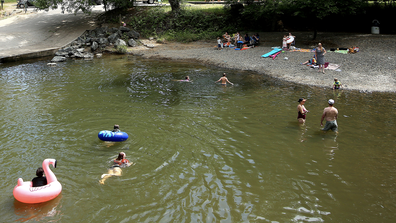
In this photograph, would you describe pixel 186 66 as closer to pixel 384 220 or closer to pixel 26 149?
pixel 26 149

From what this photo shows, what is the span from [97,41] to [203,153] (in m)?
27.6

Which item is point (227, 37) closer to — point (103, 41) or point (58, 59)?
point (103, 41)

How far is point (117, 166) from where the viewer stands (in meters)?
9.24

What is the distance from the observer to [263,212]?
740 centimetres

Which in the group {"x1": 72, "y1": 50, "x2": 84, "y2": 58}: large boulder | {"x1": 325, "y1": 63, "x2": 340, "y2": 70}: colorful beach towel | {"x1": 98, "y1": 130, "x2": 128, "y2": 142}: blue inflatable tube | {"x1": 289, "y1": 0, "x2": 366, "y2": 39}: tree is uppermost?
{"x1": 289, "y1": 0, "x2": 366, "y2": 39}: tree

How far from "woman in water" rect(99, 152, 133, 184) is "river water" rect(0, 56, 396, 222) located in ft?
0.68

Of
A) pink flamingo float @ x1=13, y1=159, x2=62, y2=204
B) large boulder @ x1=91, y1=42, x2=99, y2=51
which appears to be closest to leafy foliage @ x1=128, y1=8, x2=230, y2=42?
large boulder @ x1=91, y1=42, x2=99, y2=51

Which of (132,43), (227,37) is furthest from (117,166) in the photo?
(132,43)

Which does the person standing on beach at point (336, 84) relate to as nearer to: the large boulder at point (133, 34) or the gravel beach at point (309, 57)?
the gravel beach at point (309, 57)

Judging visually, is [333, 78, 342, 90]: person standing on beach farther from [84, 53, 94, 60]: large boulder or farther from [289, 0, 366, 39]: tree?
[84, 53, 94, 60]: large boulder

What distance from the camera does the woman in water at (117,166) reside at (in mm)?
8848

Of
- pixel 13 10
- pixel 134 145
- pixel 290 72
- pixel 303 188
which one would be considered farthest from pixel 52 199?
pixel 13 10

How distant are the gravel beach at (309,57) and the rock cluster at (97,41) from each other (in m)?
2.81

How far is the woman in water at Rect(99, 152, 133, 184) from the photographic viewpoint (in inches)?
348
